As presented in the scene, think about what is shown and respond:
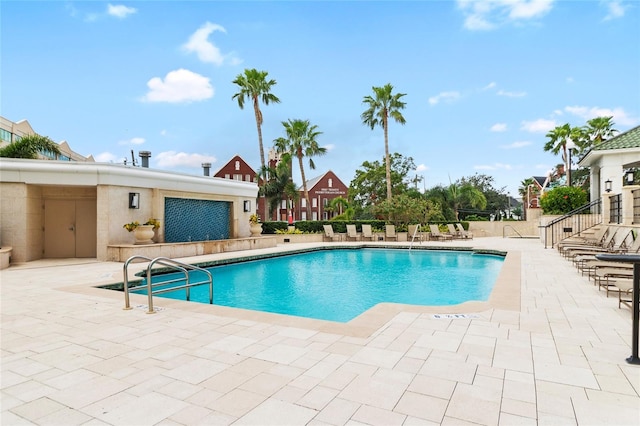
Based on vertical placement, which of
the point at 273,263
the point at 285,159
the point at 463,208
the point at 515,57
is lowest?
the point at 273,263

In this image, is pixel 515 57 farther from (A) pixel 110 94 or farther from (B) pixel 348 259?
(A) pixel 110 94

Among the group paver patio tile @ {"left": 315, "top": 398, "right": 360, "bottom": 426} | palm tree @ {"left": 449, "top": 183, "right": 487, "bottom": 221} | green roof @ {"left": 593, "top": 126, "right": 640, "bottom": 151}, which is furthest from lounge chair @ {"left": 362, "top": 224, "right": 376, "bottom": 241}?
paver patio tile @ {"left": 315, "top": 398, "right": 360, "bottom": 426}

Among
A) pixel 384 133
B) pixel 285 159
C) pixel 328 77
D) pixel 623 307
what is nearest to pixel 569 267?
pixel 623 307

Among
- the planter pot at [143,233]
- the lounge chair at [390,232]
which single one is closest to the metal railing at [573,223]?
the lounge chair at [390,232]

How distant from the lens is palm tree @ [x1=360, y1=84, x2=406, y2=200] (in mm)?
26047

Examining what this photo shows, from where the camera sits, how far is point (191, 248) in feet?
45.8

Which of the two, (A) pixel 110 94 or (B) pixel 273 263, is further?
(A) pixel 110 94

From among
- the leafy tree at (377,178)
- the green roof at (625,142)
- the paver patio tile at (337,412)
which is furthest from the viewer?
the leafy tree at (377,178)

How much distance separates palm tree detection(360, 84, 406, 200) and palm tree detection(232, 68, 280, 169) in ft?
23.0

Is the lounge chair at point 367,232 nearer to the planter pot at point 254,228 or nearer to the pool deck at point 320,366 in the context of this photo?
the planter pot at point 254,228

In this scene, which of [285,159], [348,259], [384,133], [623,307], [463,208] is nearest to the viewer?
[623,307]

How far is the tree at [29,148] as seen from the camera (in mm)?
15292

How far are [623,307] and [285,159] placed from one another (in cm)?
2524

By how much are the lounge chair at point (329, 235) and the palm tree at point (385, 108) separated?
6.02 meters
